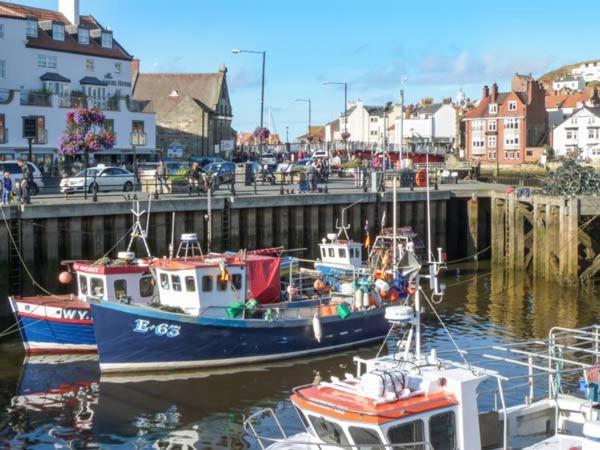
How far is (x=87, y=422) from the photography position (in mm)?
19547

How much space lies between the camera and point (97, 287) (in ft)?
82.5

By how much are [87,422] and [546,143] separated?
84745 millimetres

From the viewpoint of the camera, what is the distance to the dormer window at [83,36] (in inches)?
2382

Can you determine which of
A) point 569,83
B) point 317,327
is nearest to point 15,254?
point 317,327

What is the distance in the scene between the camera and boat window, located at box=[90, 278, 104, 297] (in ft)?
82.2

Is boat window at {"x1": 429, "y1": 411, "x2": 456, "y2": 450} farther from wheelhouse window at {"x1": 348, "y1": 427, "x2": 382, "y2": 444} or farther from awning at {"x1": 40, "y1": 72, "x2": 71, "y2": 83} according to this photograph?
awning at {"x1": 40, "y1": 72, "x2": 71, "y2": 83}

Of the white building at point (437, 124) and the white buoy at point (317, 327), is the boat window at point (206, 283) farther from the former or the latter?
the white building at point (437, 124)

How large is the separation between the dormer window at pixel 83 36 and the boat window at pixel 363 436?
5205 centimetres

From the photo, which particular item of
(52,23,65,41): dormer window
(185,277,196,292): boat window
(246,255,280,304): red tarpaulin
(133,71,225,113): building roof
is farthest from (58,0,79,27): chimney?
(185,277,196,292): boat window

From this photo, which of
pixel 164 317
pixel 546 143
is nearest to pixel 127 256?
pixel 164 317

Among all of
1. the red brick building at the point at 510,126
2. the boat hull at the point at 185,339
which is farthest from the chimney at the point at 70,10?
the red brick building at the point at 510,126

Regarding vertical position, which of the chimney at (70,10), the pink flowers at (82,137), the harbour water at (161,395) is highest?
the chimney at (70,10)

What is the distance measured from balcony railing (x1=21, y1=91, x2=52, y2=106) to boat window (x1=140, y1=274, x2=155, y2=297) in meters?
30.5

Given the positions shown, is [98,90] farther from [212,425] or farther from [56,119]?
[212,425]
